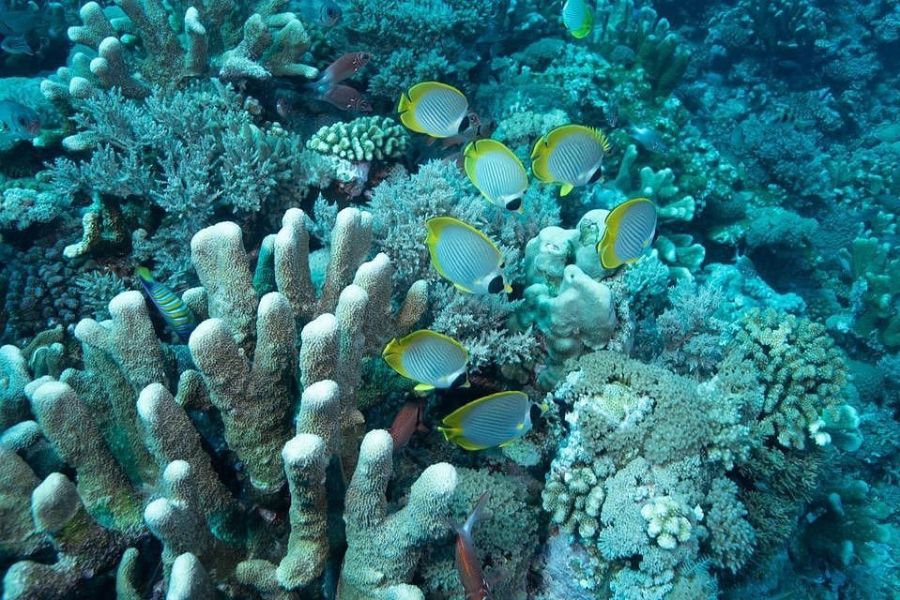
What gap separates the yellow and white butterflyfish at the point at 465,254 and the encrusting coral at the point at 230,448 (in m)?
0.32

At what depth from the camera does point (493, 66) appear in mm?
7418

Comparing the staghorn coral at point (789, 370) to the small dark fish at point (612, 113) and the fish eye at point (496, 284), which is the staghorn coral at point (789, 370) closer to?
the fish eye at point (496, 284)

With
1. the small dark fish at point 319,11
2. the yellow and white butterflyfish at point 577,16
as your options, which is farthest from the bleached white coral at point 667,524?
the small dark fish at point 319,11

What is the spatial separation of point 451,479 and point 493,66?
22.3 feet

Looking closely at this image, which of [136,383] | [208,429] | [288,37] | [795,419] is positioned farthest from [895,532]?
[288,37]

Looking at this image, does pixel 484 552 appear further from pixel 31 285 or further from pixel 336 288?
pixel 31 285

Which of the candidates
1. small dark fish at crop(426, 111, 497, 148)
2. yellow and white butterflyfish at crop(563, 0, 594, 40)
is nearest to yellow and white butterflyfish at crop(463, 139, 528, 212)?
small dark fish at crop(426, 111, 497, 148)

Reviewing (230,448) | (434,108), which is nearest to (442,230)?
(434,108)

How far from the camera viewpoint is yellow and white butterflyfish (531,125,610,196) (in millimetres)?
2971

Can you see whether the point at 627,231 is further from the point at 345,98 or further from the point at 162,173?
the point at 162,173

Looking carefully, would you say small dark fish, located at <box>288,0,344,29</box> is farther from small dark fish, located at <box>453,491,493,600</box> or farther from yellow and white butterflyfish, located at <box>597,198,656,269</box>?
small dark fish, located at <box>453,491,493,600</box>

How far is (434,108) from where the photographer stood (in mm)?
3295

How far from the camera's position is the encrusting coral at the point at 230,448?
2.01 meters

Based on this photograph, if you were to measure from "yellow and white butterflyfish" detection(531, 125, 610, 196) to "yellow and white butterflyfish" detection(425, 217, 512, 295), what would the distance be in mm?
786
